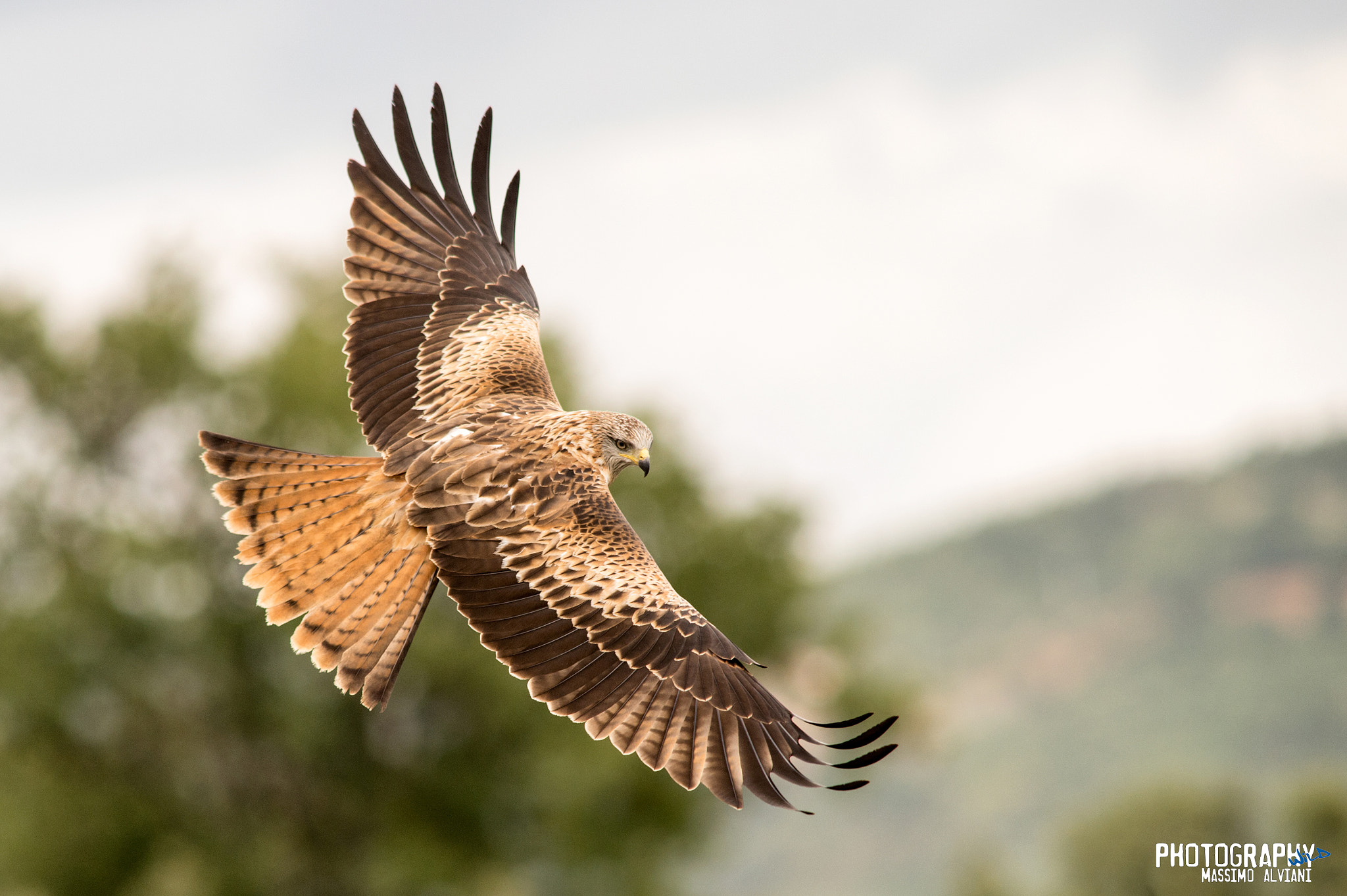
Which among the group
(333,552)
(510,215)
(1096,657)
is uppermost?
(1096,657)

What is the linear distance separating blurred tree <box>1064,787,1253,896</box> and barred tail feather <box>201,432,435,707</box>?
95.4ft

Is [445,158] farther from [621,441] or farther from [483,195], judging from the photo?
[621,441]

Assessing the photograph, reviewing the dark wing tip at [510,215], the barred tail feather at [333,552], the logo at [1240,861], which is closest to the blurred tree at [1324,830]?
the logo at [1240,861]

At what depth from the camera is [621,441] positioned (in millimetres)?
7363

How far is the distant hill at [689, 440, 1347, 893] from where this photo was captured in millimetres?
61031

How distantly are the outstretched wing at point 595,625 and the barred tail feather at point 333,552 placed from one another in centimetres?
19

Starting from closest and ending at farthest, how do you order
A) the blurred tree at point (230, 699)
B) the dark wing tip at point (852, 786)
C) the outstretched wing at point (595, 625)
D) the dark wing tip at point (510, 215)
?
the dark wing tip at point (852, 786)
the outstretched wing at point (595, 625)
the dark wing tip at point (510, 215)
the blurred tree at point (230, 699)

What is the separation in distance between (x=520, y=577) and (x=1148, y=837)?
102ft

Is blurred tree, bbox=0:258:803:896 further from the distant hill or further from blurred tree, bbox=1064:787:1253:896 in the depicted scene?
the distant hill

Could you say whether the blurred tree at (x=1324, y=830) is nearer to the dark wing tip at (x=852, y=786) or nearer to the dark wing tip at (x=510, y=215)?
the dark wing tip at (x=510, y=215)

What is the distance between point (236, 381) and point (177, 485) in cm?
233

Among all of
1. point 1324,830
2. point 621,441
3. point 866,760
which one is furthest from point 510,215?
point 1324,830

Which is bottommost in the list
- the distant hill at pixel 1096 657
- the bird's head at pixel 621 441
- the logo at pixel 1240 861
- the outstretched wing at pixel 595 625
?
the outstretched wing at pixel 595 625

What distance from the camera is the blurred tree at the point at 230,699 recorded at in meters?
25.5
